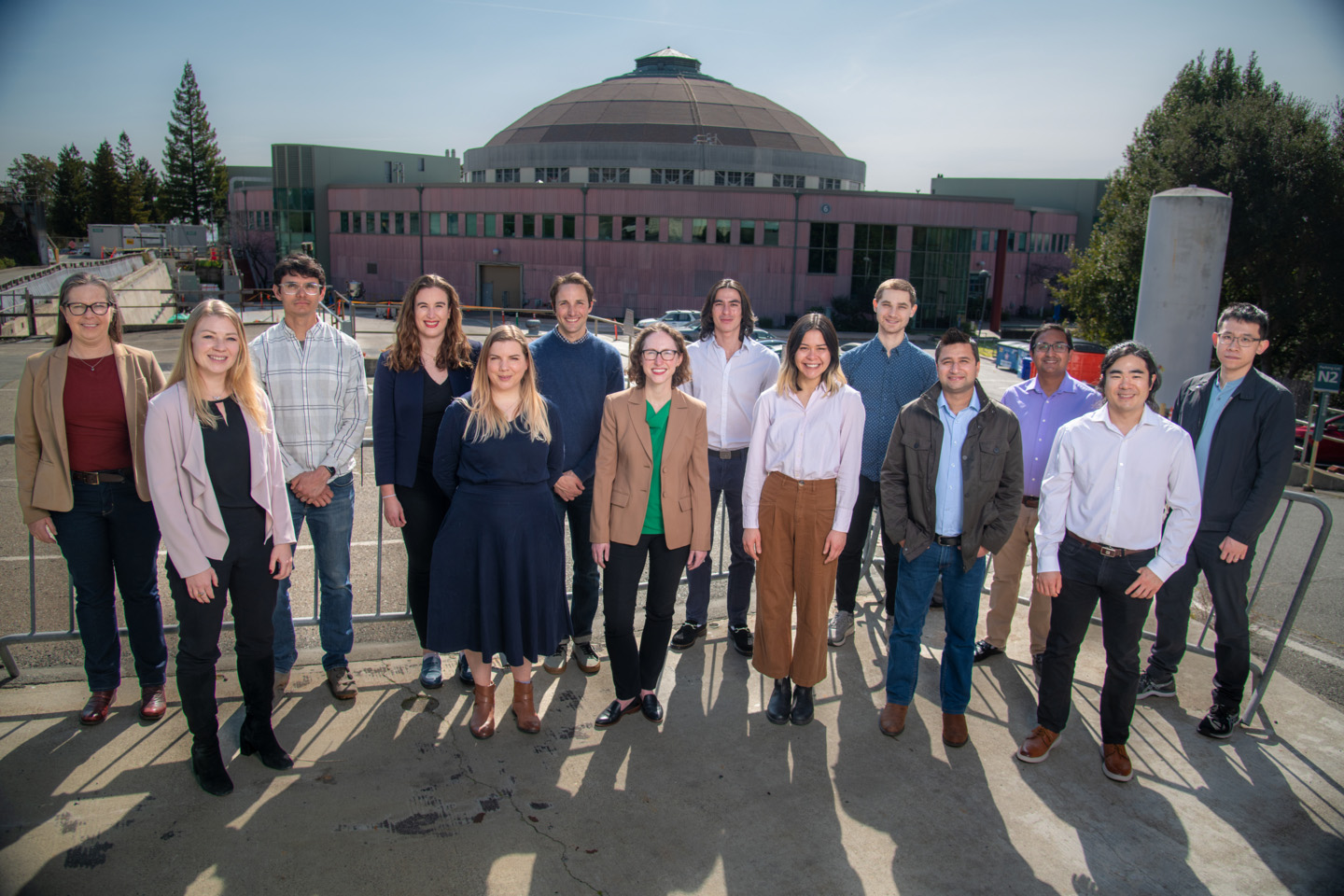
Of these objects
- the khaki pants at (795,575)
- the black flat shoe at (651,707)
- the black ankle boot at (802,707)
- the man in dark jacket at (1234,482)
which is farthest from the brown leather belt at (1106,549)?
the black flat shoe at (651,707)

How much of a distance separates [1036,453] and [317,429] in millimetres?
4299

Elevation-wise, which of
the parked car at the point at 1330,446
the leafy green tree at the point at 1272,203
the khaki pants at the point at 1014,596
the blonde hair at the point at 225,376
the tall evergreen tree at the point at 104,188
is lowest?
the parked car at the point at 1330,446

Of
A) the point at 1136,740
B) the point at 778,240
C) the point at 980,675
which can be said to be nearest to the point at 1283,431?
the point at 1136,740

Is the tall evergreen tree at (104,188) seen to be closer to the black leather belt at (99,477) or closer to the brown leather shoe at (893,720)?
the black leather belt at (99,477)

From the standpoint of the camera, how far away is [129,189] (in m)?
76.2

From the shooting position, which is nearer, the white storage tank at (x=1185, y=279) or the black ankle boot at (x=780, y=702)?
the black ankle boot at (x=780, y=702)

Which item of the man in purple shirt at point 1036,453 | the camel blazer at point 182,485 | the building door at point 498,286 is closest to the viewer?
the camel blazer at point 182,485

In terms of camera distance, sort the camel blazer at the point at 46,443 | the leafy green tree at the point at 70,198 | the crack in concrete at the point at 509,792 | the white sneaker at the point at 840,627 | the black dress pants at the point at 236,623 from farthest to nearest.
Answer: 1. the leafy green tree at the point at 70,198
2. the white sneaker at the point at 840,627
3. the camel blazer at the point at 46,443
4. the black dress pants at the point at 236,623
5. the crack in concrete at the point at 509,792

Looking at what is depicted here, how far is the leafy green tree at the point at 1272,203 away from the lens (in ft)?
72.8

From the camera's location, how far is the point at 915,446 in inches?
159

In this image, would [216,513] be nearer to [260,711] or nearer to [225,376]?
[225,376]

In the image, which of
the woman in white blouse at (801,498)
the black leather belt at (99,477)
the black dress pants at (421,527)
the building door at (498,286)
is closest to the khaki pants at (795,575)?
the woman in white blouse at (801,498)

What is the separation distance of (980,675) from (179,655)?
14.2 ft

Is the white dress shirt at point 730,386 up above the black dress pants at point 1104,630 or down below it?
above
